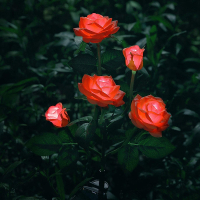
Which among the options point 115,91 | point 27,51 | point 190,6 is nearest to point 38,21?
point 27,51

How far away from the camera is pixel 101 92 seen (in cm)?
47

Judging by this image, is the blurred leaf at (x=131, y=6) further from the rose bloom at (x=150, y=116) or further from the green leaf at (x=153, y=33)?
the rose bloom at (x=150, y=116)

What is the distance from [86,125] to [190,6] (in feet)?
4.28

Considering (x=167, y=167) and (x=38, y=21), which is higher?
(x=38, y=21)

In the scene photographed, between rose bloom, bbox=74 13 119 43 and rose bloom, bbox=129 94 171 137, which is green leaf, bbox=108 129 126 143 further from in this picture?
rose bloom, bbox=74 13 119 43

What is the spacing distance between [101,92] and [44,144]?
0.23m

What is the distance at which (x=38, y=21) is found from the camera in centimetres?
118

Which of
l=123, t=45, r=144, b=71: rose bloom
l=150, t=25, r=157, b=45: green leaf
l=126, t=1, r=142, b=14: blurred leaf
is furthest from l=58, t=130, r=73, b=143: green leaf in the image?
l=126, t=1, r=142, b=14: blurred leaf

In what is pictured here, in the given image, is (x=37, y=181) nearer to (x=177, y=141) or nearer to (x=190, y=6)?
(x=177, y=141)

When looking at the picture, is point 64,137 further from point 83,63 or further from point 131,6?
point 131,6

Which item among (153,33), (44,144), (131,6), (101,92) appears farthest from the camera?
(131,6)

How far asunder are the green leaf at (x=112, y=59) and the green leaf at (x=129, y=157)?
0.21 metres

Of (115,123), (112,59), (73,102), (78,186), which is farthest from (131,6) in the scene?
(78,186)

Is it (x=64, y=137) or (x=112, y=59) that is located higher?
(x=112, y=59)
